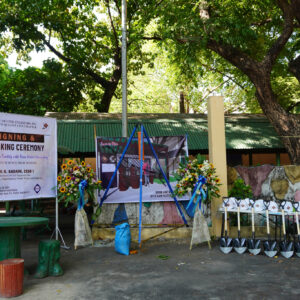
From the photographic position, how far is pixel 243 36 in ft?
40.7

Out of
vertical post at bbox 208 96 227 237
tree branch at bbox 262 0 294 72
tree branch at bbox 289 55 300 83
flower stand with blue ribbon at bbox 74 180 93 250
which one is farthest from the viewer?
tree branch at bbox 289 55 300 83

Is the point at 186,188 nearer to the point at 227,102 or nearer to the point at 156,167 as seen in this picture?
the point at 156,167

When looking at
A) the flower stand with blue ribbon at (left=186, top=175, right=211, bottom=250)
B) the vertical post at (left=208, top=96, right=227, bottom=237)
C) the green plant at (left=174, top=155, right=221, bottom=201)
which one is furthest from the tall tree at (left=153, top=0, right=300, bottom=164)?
the flower stand with blue ribbon at (left=186, top=175, right=211, bottom=250)

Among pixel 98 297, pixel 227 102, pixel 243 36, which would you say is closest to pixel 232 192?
pixel 98 297

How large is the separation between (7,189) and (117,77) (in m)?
14.3

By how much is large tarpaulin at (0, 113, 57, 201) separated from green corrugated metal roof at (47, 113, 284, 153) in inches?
196

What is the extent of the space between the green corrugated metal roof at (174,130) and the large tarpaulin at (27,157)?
4.97m

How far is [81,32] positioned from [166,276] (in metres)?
16.3

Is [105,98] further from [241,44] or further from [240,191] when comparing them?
[240,191]

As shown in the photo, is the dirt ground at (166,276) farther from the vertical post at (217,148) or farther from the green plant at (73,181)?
the green plant at (73,181)

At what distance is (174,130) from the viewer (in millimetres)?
14078

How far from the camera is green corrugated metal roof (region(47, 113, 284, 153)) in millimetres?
13055

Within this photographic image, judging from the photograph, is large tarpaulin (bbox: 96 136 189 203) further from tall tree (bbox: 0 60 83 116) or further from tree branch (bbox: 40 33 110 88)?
tree branch (bbox: 40 33 110 88)

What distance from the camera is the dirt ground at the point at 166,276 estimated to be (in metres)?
4.75
